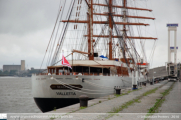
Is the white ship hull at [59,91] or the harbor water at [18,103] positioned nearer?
the white ship hull at [59,91]

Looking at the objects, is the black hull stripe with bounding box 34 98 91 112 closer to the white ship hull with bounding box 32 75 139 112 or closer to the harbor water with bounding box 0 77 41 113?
the white ship hull with bounding box 32 75 139 112

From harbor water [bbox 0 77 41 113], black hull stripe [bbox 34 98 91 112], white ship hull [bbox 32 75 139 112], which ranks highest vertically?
white ship hull [bbox 32 75 139 112]

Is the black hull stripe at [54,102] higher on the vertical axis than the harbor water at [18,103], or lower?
higher

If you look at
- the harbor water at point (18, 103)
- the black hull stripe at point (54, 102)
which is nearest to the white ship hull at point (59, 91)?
the black hull stripe at point (54, 102)

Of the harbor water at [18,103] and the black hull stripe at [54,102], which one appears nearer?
the black hull stripe at [54,102]

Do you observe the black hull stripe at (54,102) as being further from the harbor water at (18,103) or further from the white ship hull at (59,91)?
the harbor water at (18,103)

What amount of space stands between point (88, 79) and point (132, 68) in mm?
24675

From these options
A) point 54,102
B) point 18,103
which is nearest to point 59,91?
point 54,102

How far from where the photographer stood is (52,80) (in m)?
23.6

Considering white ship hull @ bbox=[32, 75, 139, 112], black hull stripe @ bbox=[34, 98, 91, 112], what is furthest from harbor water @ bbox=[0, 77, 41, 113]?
white ship hull @ bbox=[32, 75, 139, 112]

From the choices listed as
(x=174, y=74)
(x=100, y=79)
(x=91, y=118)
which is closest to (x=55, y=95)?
(x=100, y=79)

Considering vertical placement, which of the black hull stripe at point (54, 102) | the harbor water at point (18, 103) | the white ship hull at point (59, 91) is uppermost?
the white ship hull at point (59, 91)

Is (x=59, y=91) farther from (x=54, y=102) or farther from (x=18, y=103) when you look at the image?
(x=18, y=103)

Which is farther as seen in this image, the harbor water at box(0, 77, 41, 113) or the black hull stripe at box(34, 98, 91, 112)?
the harbor water at box(0, 77, 41, 113)
